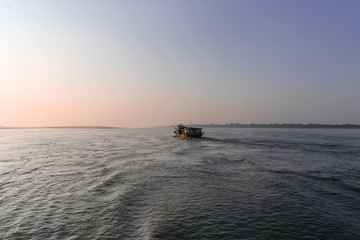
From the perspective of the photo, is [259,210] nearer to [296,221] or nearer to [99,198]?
[296,221]

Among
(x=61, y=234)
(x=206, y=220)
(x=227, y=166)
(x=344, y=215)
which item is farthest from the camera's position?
(x=227, y=166)

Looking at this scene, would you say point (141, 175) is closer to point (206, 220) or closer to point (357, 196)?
point (206, 220)

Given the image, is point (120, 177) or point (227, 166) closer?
point (120, 177)

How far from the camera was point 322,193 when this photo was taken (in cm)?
1852

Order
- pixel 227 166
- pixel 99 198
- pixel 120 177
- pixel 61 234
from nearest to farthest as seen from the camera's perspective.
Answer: pixel 61 234, pixel 99 198, pixel 120 177, pixel 227 166

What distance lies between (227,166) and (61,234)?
77.8 ft

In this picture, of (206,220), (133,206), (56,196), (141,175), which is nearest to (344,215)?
(206,220)

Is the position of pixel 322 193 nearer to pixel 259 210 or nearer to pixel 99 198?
pixel 259 210

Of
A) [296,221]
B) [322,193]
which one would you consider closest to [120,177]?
[296,221]

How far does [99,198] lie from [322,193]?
18.4 m

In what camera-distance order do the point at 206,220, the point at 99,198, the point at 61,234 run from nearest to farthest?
the point at 61,234 → the point at 206,220 → the point at 99,198

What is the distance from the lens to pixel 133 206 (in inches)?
596

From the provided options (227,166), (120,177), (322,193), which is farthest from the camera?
(227,166)

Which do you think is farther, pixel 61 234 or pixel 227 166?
pixel 227 166
